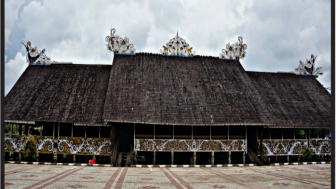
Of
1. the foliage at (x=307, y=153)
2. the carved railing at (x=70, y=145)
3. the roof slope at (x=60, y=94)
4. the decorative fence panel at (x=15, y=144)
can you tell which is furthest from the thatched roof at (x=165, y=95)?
the foliage at (x=307, y=153)

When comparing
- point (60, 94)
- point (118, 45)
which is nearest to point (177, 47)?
point (118, 45)

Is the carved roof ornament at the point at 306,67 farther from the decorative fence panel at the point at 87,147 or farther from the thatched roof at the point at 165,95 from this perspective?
the decorative fence panel at the point at 87,147

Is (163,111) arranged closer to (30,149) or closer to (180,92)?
(180,92)

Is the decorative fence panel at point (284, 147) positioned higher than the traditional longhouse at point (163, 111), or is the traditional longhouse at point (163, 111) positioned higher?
the traditional longhouse at point (163, 111)

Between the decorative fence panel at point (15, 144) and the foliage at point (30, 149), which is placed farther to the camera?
the decorative fence panel at point (15, 144)

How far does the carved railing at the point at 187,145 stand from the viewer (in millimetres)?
19078

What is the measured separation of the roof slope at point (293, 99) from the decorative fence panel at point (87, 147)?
10.7 m

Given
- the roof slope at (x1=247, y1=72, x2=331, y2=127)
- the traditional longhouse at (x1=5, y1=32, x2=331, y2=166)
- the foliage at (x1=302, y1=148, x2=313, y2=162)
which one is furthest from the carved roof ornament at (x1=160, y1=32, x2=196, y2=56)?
the foliage at (x1=302, y1=148, x2=313, y2=162)

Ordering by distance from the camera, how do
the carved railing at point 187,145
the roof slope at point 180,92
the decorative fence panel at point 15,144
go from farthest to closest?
the decorative fence panel at point 15,144, the carved railing at point 187,145, the roof slope at point 180,92

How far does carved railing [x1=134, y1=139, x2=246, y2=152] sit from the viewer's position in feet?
62.6

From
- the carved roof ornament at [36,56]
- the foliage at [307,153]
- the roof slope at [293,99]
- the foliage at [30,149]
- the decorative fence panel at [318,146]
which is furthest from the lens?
the carved roof ornament at [36,56]

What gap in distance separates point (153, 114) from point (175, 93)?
287 cm

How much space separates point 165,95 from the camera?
20.6m

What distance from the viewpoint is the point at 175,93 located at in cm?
2100
